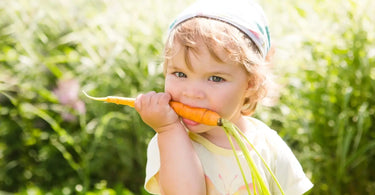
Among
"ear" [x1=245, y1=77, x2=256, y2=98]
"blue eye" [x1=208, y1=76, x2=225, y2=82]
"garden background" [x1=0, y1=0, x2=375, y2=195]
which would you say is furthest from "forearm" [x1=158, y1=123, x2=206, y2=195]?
"garden background" [x1=0, y1=0, x2=375, y2=195]

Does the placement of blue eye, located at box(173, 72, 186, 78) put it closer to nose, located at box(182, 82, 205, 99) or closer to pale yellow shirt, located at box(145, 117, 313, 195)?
nose, located at box(182, 82, 205, 99)

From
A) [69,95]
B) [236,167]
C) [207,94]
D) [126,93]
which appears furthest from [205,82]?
[69,95]

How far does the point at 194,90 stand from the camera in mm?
1982

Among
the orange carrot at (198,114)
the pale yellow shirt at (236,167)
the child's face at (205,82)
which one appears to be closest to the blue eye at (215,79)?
the child's face at (205,82)

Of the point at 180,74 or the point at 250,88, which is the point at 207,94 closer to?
the point at 180,74

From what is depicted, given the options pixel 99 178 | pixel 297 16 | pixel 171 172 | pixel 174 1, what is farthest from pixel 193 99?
pixel 174 1

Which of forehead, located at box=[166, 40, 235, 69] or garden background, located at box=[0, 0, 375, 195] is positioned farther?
garden background, located at box=[0, 0, 375, 195]

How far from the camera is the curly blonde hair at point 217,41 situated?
197 centimetres

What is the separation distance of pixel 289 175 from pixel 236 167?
0.24 metres

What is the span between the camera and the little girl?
6.48ft

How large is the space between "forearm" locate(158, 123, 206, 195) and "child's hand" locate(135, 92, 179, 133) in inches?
1.3

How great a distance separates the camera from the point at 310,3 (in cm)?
433

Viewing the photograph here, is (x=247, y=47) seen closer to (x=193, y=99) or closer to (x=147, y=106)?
(x=193, y=99)

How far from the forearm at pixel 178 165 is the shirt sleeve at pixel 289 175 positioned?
1.15ft
